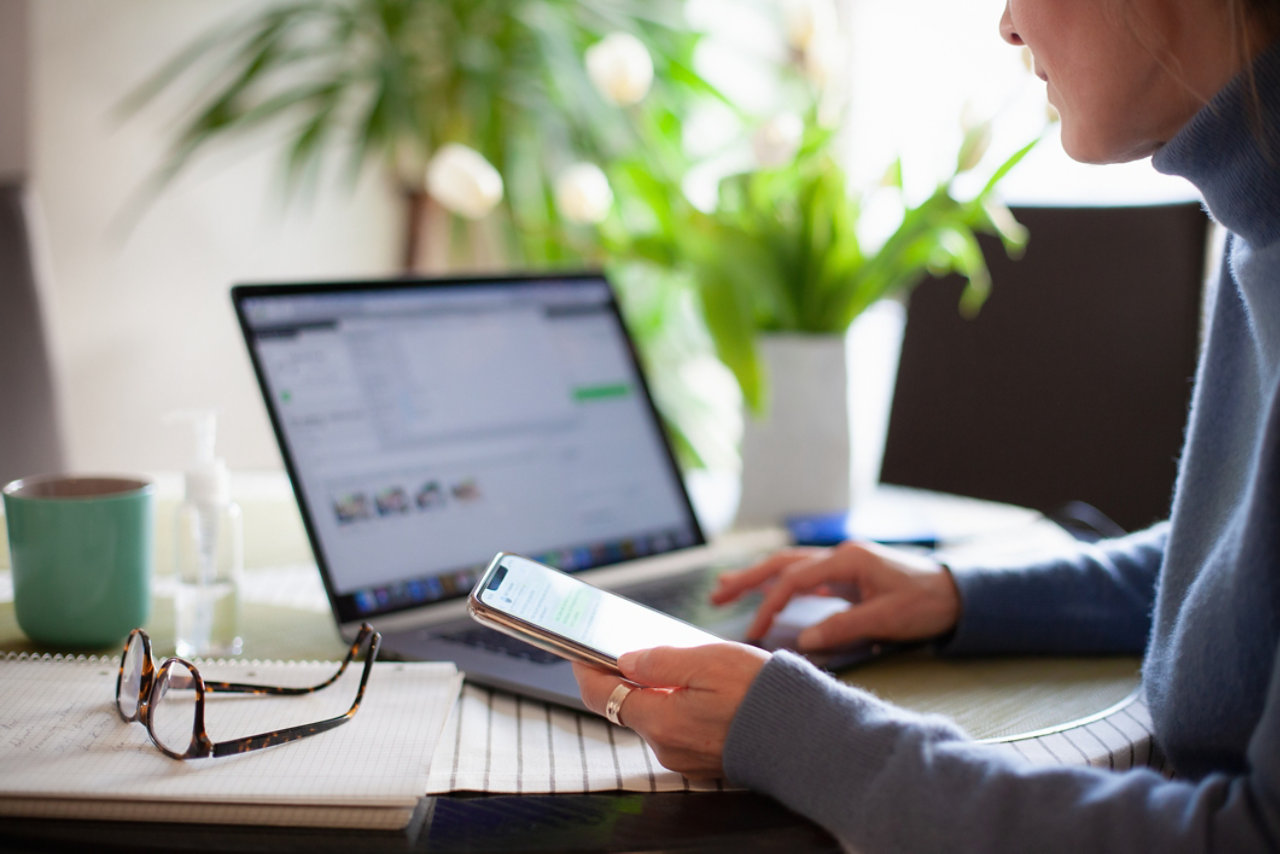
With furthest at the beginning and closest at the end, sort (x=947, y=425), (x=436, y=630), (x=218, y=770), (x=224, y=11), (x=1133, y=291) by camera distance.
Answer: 1. (x=224, y=11)
2. (x=947, y=425)
3. (x=1133, y=291)
4. (x=436, y=630)
5. (x=218, y=770)

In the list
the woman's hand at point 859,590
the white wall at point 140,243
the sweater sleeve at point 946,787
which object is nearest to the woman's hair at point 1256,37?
the sweater sleeve at point 946,787

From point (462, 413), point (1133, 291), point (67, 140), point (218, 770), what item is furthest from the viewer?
point (67, 140)

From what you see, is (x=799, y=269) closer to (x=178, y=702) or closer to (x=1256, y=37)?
(x=1256, y=37)

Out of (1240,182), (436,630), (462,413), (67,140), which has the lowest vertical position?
(436,630)

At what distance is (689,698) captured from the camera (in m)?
0.59

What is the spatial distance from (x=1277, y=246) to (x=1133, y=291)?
1.03m

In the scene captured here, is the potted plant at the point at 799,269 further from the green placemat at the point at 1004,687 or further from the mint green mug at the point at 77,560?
the mint green mug at the point at 77,560

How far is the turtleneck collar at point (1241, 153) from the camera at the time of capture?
58cm

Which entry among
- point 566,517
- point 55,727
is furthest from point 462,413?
point 55,727

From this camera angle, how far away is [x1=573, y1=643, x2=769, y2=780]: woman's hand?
23.2 inches

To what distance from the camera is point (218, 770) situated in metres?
0.54

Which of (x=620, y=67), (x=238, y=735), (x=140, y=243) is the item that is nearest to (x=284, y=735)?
(x=238, y=735)

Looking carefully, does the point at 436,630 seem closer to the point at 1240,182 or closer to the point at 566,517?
the point at 566,517

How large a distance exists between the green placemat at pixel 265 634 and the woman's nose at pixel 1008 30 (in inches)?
24.6
